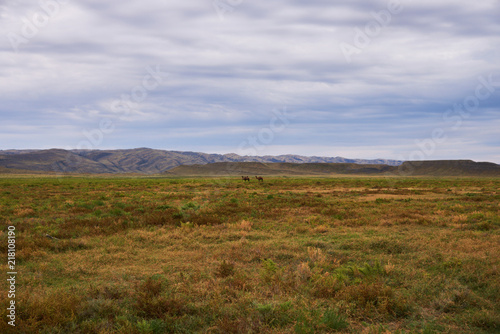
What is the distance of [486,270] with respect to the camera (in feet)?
25.8

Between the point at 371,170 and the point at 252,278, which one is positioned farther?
the point at 371,170

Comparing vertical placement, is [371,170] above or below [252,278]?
above

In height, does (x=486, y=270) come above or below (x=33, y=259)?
above

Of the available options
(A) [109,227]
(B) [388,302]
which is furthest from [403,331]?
(A) [109,227]

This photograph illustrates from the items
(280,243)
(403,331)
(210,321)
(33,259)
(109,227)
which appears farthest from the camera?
(109,227)

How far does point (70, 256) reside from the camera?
32.0 ft

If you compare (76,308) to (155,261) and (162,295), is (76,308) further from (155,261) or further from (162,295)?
(155,261)

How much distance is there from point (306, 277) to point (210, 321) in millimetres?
2945

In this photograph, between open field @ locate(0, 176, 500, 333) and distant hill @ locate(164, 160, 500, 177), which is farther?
distant hill @ locate(164, 160, 500, 177)

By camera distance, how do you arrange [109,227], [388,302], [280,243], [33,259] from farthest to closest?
[109,227], [280,243], [33,259], [388,302]

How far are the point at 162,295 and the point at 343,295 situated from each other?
12.5ft

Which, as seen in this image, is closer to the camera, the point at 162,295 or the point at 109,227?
the point at 162,295

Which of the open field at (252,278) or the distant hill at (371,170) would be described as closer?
the open field at (252,278)

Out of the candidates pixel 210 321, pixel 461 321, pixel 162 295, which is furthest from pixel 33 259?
pixel 461 321
